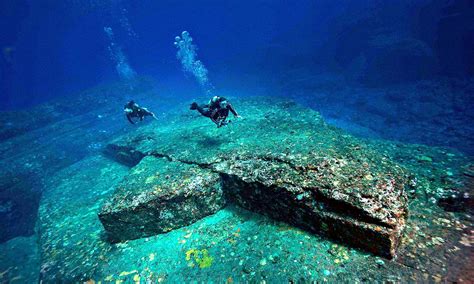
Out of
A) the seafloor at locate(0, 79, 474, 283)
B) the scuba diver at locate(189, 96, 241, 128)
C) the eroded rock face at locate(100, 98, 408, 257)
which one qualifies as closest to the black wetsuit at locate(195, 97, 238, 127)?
the scuba diver at locate(189, 96, 241, 128)

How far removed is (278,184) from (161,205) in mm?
1818

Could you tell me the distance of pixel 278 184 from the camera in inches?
123

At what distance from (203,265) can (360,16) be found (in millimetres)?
33632

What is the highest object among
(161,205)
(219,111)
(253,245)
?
(219,111)

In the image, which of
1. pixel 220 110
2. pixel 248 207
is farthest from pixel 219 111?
pixel 248 207

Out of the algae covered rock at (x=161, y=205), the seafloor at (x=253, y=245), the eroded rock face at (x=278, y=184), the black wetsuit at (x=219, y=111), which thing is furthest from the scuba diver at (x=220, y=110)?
the algae covered rock at (x=161, y=205)

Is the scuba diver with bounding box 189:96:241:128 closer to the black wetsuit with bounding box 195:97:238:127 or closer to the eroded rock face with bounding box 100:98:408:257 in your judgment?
the black wetsuit with bounding box 195:97:238:127

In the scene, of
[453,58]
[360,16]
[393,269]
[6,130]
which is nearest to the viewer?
[393,269]

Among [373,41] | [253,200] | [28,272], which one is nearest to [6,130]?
[28,272]

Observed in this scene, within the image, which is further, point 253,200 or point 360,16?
point 360,16

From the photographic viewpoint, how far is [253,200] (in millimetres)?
3541

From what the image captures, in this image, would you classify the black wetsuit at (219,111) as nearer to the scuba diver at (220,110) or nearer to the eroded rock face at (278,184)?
the scuba diver at (220,110)

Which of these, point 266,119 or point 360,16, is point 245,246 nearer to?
point 266,119

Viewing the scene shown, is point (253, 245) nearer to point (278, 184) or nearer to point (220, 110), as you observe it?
point (278, 184)
